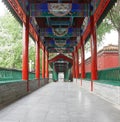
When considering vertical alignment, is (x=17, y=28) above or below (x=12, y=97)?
above

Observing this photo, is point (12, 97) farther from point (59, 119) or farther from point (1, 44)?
point (1, 44)

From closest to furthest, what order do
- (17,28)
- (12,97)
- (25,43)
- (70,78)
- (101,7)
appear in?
(12,97) < (101,7) < (25,43) < (17,28) < (70,78)

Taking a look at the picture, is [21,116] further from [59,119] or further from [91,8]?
[91,8]

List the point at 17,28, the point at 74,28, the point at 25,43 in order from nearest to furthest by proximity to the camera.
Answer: the point at 25,43 < the point at 74,28 < the point at 17,28

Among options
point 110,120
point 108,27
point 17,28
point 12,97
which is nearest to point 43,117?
point 110,120

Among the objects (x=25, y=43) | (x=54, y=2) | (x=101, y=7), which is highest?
(x=54, y=2)

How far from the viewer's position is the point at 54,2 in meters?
18.0

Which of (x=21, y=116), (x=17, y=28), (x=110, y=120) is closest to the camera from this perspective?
(x=110, y=120)

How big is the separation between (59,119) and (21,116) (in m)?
1.15

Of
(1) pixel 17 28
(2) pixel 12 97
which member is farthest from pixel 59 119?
(1) pixel 17 28

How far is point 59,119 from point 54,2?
40.5ft

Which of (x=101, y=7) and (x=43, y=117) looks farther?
(x=101, y=7)

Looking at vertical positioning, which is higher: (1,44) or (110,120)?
(1,44)

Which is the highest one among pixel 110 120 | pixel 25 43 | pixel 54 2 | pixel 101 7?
pixel 54 2
